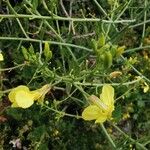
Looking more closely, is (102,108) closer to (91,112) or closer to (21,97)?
(91,112)

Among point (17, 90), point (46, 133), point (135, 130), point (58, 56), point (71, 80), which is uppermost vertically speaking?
point (17, 90)

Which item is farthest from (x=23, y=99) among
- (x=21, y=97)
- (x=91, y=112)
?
(x=91, y=112)

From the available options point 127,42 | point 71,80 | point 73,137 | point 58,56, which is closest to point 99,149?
point 73,137

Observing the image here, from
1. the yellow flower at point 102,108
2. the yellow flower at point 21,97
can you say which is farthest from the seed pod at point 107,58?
the yellow flower at point 21,97

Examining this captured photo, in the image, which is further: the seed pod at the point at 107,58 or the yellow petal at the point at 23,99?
the seed pod at the point at 107,58

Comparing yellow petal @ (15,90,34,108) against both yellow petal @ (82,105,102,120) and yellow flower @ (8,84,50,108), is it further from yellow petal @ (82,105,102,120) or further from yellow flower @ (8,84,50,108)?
yellow petal @ (82,105,102,120)

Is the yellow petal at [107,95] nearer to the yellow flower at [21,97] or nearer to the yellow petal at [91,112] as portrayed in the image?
the yellow petal at [91,112]

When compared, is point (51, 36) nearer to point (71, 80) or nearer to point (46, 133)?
point (46, 133)

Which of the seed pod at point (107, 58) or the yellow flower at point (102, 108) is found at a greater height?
the seed pod at point (107, 58)
